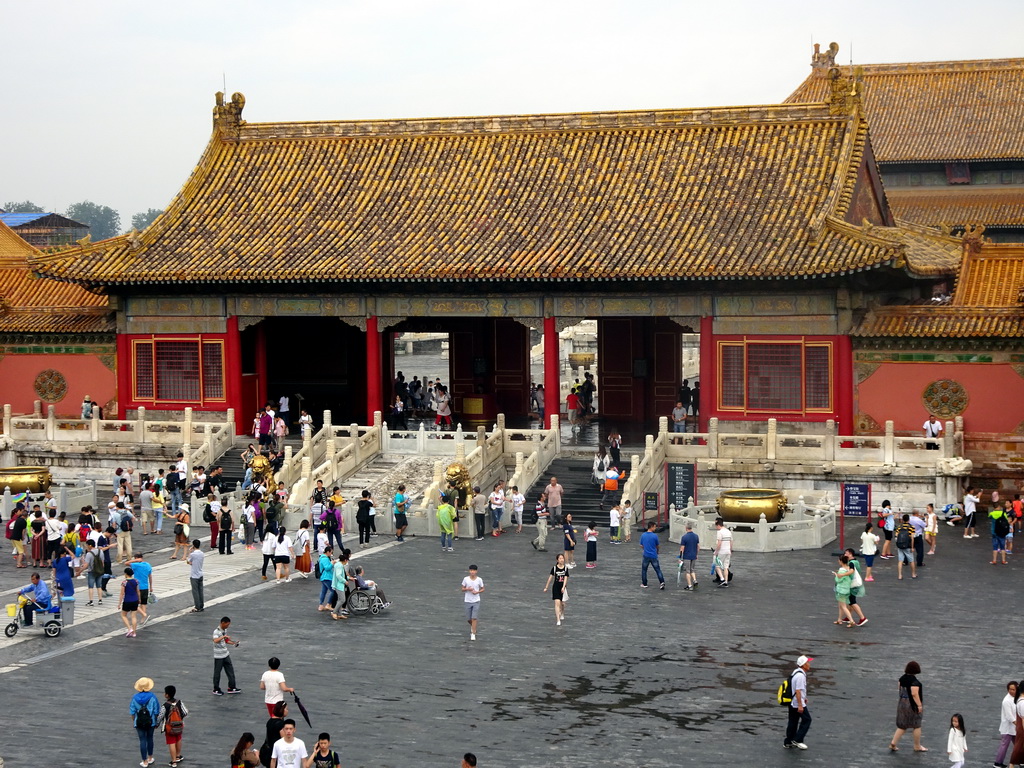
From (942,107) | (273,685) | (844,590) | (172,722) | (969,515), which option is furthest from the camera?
(942,107)

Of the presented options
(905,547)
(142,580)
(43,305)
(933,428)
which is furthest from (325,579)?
(43,305)

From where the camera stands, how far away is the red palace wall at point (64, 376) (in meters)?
55.0

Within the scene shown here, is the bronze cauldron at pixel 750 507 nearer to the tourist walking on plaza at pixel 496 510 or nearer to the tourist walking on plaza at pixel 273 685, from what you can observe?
the tourist walking on plaza at pixel 496 510

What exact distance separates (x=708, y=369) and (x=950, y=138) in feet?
96.6

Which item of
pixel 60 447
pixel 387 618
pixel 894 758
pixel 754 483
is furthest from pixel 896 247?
pixel 60 447

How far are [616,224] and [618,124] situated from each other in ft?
17.2

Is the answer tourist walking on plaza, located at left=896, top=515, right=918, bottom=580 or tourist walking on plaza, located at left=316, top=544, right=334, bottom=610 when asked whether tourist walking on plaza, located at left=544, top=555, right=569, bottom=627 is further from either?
tourist walking on plaza, located at left=896, top=515, right=918, bottom=580

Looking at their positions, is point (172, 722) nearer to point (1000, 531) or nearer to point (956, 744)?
point (956, 744)

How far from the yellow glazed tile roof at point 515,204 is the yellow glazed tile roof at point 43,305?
→ 2.75 meters

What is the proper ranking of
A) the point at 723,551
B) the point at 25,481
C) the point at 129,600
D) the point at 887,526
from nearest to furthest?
the point at 129,600 < the point at 723,551 < the point at 887,526 < the point at 25,481

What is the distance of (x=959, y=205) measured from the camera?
7094 centimetres

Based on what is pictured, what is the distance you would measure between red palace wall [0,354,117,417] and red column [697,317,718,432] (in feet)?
66.3

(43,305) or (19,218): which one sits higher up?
Result: (19,218)

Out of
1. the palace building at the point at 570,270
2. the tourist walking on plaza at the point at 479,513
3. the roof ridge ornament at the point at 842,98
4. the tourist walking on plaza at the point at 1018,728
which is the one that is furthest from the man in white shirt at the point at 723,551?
the roof ridge ornament at the point at 842,98
